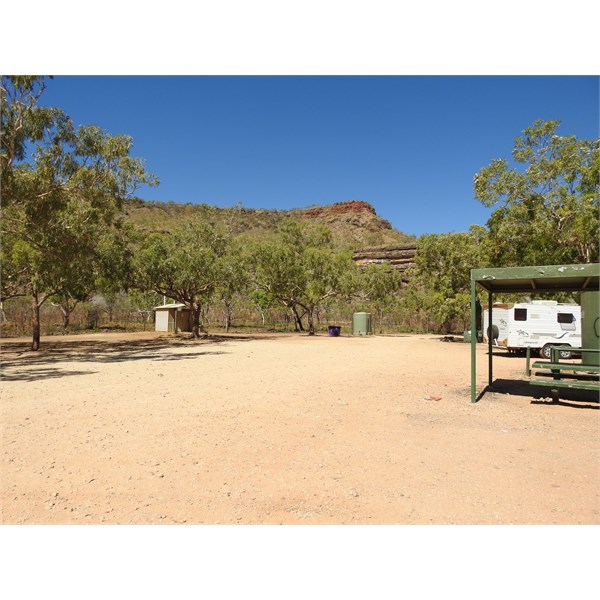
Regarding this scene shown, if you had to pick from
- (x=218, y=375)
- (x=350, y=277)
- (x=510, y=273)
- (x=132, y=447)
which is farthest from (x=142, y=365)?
(x=350, y=277)

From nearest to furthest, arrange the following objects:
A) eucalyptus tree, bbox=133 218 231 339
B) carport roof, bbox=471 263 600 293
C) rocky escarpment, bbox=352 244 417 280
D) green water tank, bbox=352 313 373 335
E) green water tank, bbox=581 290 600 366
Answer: carport roof, bbox=471 263 600 293 < green water tank, bbox=581 290 600 366 < eucalyptus tree, bbox=133 218 231 339 < green water tank, bbox=352 313 373 335 < rocky escarpment, bbox=352 244 417 280

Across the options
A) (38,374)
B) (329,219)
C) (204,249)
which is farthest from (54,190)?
(329,219)

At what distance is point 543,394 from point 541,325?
26.0ft

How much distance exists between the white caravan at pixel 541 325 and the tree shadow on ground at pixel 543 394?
6.12 m

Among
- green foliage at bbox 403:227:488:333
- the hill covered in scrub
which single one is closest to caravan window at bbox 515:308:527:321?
green foliage at bbox 403:227:488:333

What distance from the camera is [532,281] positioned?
8.89 metres

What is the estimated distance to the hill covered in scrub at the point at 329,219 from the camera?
67.3 m

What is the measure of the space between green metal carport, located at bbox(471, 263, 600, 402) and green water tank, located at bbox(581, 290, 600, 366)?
879mm

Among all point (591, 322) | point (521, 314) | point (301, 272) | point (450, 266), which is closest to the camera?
point (591, 322)

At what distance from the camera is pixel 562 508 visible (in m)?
3.27

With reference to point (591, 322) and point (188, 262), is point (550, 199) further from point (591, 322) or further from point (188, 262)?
point (188, 262)

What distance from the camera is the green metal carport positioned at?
21.8 ft

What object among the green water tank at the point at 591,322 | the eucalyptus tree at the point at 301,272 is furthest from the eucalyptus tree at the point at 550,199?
the eucalyptus tree at the point at 301,272

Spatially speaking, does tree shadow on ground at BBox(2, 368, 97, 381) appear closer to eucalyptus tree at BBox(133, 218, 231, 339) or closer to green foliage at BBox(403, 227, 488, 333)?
eucalyptus tree at BBox(133, 218, 231, 339)
